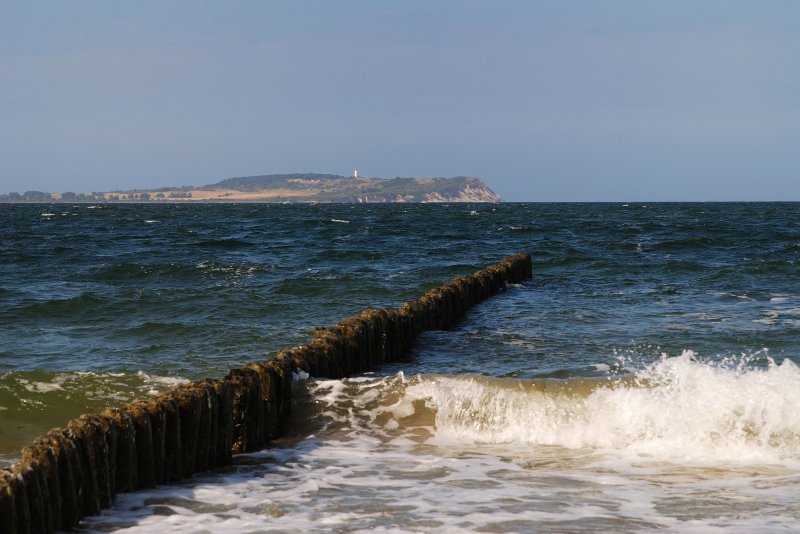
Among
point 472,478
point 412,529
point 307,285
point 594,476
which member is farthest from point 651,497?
point 307,285

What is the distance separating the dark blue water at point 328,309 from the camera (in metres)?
12.7

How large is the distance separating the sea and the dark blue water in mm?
76

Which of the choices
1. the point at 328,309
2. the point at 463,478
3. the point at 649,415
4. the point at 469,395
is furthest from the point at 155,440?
the point at 328,309

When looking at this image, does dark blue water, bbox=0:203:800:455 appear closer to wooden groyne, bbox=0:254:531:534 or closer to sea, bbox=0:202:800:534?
sea, bbox=0:202:800:534

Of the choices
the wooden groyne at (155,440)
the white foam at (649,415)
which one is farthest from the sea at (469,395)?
the wooden groyne at (155,440)

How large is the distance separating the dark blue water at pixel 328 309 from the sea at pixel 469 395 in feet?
0.25

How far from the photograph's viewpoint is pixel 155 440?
7.17 meters

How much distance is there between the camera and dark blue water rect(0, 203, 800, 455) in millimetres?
12727

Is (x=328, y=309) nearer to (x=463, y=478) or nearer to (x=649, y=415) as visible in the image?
(x=649, y=415)

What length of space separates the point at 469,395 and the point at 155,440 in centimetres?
361

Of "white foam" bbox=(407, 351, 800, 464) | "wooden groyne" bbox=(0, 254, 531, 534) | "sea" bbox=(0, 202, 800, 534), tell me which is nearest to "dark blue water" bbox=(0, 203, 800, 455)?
"sea" bbox=(0, 202, 800, 534)

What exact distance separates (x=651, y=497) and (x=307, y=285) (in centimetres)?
1701

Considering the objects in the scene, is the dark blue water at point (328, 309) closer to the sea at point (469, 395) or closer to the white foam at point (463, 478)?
the sea at point (469, 395)

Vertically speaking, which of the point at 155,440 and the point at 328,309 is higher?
the point at 155,440
